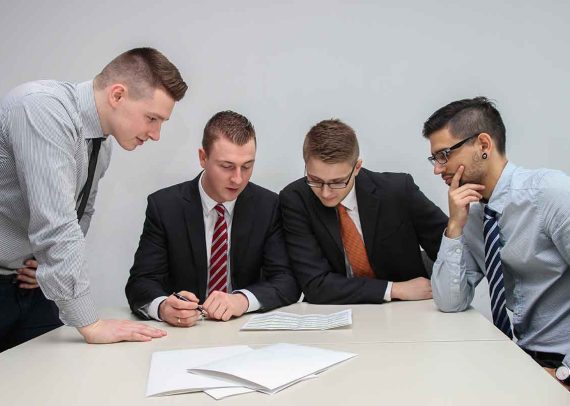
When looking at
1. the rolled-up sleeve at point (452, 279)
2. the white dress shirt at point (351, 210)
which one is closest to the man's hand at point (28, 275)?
the white dress shirt at point (351, 210)

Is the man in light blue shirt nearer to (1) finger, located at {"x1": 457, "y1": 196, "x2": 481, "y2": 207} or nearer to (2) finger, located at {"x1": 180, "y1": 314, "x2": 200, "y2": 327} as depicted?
(1) finger, located at {"x1": 457, "y1": 196, "x2": 481, "y2": 207}

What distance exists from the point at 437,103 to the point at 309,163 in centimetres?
109

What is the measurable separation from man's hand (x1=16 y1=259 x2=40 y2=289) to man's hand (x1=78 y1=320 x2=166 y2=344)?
0.39 metres

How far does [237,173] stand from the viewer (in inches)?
91.9

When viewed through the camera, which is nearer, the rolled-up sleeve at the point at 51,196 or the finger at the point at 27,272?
the rolled-up sleeve at the point at 51,196

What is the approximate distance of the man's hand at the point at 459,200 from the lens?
2.09 meters

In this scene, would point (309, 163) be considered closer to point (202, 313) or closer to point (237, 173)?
point (237, 173)

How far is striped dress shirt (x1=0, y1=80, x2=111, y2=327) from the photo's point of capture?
1.62m

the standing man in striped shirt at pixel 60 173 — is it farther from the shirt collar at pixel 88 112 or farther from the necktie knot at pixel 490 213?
the necktie knot at pixel 490 213

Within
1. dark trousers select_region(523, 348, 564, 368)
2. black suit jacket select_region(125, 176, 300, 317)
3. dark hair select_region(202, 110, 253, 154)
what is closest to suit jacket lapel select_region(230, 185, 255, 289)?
black suit jacket select_region(125, 176, 300, 317)

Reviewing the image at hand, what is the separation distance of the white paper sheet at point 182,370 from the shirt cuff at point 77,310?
0.87ft

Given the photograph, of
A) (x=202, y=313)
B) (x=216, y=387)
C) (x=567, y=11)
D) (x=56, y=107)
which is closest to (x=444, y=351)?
(x=216, y=387)

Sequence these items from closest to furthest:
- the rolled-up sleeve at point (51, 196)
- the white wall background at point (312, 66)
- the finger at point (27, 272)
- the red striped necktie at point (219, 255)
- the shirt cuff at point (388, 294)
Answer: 1. the rolled-up sleeve at point (51, 196)
2. the finger at point (27, 272)
3. the shirt cuff at point (388, 294)
4. the red striped necktie at point (219, 255)
5. the white wall background at point (312, 66)

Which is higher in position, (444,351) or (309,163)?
(309,163)
